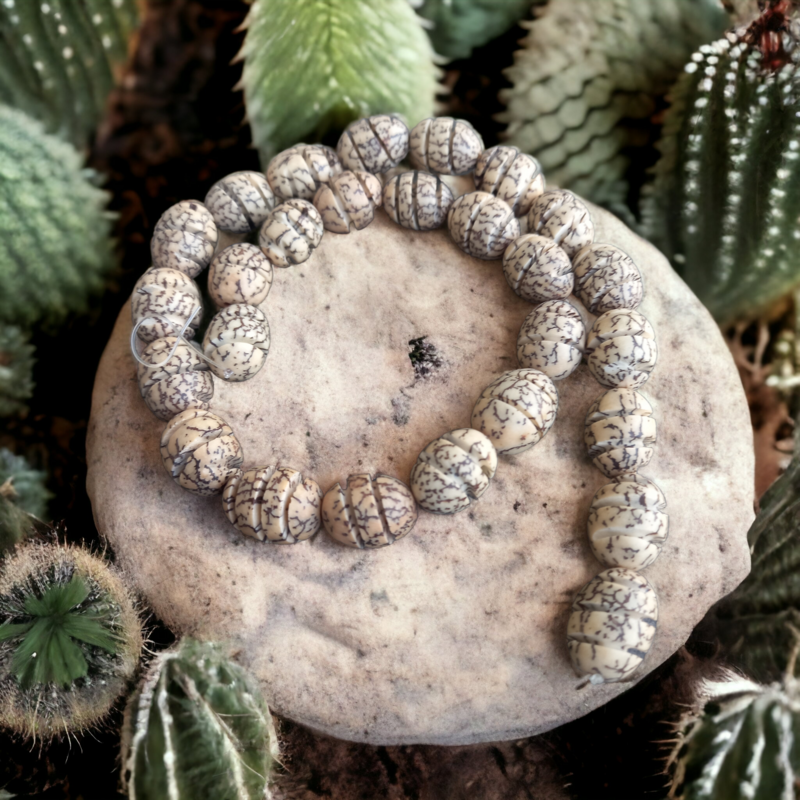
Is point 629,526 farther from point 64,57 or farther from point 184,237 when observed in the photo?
point 64,57

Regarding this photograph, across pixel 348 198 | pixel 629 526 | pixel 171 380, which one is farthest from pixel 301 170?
pixel 629 526

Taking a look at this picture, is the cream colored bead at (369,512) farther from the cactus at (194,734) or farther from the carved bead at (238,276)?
the carved bead at (238,276)

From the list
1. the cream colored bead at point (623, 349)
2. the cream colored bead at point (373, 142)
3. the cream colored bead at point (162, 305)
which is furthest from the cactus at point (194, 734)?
the cream colored bead at point (373, 142)

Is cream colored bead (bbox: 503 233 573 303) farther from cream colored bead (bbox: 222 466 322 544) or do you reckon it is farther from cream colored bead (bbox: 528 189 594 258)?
cream colored bead (bbox: 222 466 322 544)

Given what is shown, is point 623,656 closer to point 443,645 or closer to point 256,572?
point 443,645

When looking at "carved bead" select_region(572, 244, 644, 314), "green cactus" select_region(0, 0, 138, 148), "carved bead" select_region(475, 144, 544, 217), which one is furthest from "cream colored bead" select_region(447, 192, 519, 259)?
"green cactus" select_region(0, 0, 138, 148)

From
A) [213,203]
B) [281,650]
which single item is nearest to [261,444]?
[281,650]
